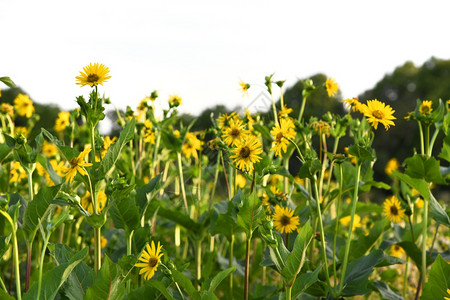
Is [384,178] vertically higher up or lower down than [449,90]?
lower down

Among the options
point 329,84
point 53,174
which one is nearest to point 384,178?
point 329,84

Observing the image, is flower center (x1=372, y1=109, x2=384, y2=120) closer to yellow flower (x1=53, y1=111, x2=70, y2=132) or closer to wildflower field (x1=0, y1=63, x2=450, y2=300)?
wildflower field (x1=0, y1=63, x2=450, y2=300)

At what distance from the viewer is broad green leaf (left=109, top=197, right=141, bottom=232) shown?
1218 millimetres

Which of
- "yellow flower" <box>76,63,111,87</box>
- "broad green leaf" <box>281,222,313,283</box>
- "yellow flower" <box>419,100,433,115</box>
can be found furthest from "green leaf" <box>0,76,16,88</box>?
"yellow flower" <box>419,100,433,115</box>

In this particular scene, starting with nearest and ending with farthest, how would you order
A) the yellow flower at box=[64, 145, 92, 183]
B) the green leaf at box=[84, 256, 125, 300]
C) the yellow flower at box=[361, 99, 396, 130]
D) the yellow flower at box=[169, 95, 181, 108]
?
the green leaf at box=[84, 256, 125, 300], the yellow flower at box=[64, 145, 92, 183], the yellow flower at box=[361, 99, 396, 130], the yellow flower at box=[169, 95, 181, 108]

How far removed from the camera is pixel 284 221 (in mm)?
1367

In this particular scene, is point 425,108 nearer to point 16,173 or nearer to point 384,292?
point 384,292

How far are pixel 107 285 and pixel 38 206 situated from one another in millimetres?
283

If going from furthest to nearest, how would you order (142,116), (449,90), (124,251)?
(449,90) → (142,116) → (124,251)

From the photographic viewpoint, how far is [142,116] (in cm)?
214

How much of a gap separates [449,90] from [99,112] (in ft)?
39.9

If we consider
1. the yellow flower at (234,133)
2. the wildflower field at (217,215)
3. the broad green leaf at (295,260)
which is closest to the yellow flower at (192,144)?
the wildflower field at (217,215)

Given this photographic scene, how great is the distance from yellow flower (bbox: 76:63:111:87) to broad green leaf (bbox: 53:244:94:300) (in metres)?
0.38

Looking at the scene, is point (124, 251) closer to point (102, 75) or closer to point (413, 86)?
point (102, 75)
